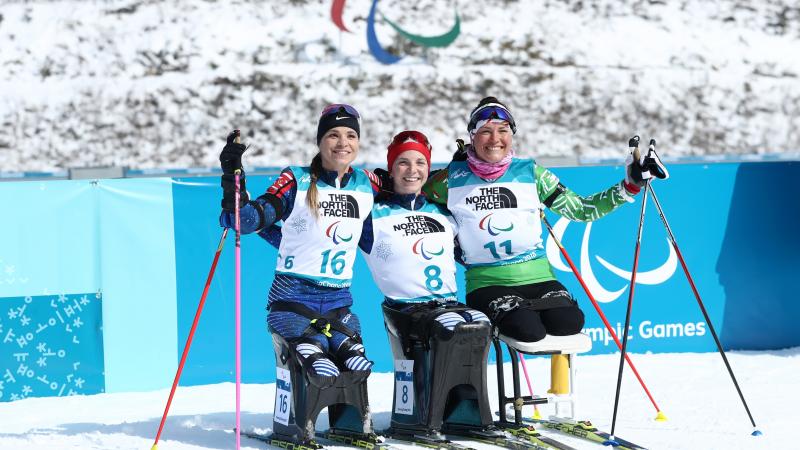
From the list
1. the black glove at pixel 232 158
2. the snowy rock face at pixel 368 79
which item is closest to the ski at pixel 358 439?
the black glove at pixel 232 158

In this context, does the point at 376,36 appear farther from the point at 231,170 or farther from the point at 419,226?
the point at 231,170

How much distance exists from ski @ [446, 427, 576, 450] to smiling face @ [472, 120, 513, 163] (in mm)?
1489

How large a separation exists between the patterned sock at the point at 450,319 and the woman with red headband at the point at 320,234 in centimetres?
43

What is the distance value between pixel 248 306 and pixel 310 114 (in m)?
15.9

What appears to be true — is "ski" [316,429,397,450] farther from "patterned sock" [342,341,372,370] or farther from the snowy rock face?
the snowy rock face

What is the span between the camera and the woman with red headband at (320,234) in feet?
16.8

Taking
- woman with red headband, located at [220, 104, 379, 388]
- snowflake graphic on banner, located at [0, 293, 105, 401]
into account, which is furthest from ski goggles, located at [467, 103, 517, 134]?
snowflake graphic on banner, located at [0, 293, 105, 401]

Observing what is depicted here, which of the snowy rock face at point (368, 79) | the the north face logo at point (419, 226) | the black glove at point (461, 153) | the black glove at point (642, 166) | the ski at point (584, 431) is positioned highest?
the snowy rock face at point (368, 79)

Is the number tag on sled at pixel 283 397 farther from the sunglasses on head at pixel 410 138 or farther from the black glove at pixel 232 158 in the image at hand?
the sunglasses on head at pixel 410 138

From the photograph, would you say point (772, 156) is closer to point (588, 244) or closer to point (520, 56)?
point (588, 244)

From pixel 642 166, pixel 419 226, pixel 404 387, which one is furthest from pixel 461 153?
pixel 404 387

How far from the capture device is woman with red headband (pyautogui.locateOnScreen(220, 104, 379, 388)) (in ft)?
16.8

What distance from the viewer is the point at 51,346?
269 inches

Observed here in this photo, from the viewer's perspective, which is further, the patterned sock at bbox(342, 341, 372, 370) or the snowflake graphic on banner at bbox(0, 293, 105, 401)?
the snowflake graphic on banner at bbox(0, 293, 105, 401)
